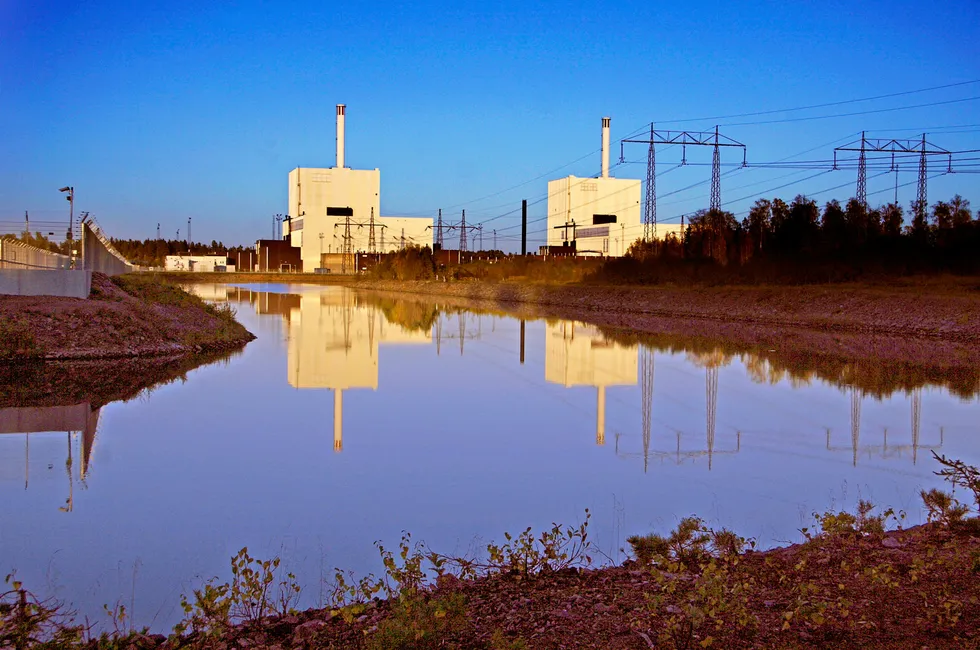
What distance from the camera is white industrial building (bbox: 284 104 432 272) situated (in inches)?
3423

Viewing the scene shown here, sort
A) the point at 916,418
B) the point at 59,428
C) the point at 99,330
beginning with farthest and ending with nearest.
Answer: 1. the point at 99,330
2. the point at 916,418
3. the point at 59,428

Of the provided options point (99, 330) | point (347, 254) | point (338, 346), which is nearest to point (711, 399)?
point (338, 346)

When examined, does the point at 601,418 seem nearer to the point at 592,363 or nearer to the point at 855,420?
the point at 855,420

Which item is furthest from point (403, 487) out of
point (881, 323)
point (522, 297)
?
point (522, 297)

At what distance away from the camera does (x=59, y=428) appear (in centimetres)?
982

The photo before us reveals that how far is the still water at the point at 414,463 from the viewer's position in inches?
228

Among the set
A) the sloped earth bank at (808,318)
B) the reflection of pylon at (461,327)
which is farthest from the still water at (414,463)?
the reflection of pylon at (461,327)

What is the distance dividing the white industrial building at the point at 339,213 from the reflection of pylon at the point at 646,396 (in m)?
70.1

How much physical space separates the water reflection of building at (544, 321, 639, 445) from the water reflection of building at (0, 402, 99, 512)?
5.12m

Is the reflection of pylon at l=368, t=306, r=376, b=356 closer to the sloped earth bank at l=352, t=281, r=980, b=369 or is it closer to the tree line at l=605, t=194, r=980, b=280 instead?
the sloped earth bank at l=352, t=281, r=980, b=369

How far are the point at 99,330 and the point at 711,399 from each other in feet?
38.7

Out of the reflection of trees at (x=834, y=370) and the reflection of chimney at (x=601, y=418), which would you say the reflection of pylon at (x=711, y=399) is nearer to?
the reflection of trees at (x=834, y=370)

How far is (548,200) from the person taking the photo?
87.6 m

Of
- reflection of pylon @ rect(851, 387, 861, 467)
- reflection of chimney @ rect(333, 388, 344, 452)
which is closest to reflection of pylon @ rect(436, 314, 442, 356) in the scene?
reflection of chimney @ rect(333, 388, 344, 452)
